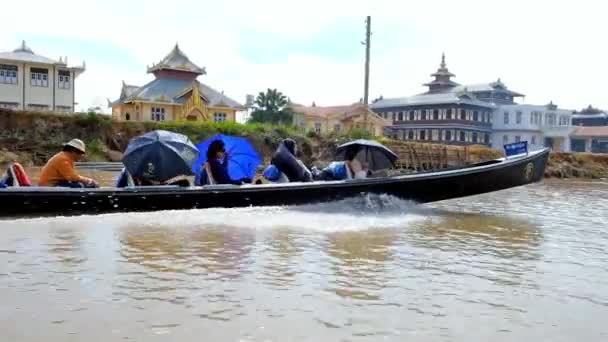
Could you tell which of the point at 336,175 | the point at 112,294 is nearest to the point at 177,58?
the point at 336,175

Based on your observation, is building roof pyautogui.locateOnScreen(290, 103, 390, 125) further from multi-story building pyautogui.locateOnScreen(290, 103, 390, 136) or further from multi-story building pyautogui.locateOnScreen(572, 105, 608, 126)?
multi-story building pyautogui.locateOnScreen(572, 105, 608, 126)

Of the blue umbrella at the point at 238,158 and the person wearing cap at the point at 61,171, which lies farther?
the blue umbrella at the point at 238,158

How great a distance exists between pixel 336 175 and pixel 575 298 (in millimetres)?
Answer: 6486

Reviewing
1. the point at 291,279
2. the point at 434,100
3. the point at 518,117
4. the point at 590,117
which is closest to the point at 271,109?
the point at 434,100

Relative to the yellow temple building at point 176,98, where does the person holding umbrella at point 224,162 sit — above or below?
below

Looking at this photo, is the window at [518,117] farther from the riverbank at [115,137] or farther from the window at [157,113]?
the window at [157,113]

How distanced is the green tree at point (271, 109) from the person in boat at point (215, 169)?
4010 cm

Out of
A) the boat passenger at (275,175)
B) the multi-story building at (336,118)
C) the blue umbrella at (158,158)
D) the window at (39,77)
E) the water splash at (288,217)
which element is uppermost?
the window at (39,77)

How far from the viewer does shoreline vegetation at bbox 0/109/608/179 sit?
26766 millimetres

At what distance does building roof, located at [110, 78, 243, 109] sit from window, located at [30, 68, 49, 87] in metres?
5.20

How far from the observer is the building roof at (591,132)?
55756 millimetres

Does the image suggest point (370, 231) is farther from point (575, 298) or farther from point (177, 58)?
point (177, 58)

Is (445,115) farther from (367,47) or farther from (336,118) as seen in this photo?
(367,47)

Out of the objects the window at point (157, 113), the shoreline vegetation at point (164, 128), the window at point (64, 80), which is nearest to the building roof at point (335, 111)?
the window at point (157, 113)
